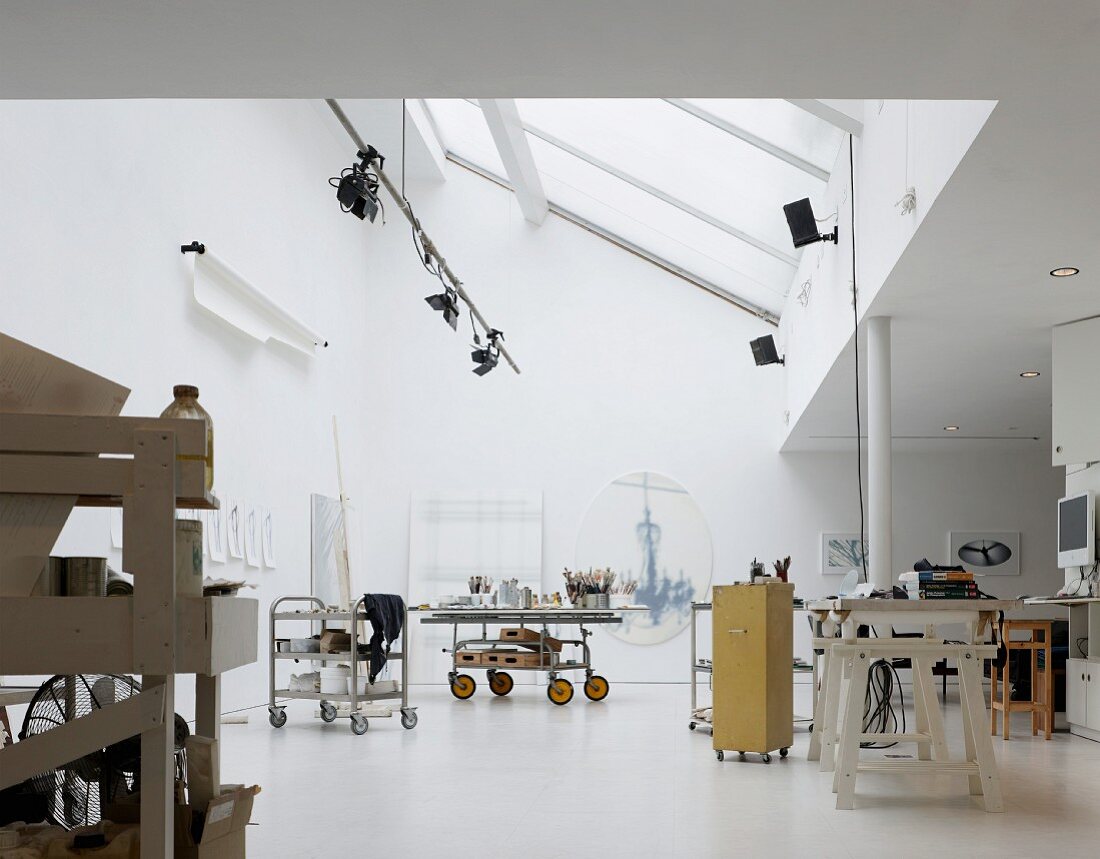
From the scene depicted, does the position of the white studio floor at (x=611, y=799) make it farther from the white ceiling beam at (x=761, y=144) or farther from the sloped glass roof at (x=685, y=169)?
the sloped glass roof at (x=685, y=169)

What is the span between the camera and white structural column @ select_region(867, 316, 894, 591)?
7062 mm

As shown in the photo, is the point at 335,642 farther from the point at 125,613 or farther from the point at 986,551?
the point at 986,551

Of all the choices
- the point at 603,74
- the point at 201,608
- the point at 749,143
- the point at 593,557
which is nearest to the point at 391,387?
the point at 593,557

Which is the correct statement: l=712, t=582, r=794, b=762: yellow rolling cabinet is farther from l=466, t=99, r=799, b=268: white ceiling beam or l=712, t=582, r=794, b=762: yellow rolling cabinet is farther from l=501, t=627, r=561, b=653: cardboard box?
l=466, t=99, r=799, b=268: white ceiling beam

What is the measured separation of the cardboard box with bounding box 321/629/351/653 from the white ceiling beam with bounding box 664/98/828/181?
15.1 ft

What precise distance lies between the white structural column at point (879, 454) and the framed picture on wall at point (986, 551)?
21.1 ft

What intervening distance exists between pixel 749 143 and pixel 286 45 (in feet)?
17.5

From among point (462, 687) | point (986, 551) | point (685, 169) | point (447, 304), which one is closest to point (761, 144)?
point (685, 169)

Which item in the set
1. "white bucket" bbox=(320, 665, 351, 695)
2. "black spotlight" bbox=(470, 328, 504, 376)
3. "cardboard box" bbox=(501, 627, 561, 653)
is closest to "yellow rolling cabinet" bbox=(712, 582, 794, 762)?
"white bucket" bbox=(320, 665, 351, 695)

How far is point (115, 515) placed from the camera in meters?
7.06

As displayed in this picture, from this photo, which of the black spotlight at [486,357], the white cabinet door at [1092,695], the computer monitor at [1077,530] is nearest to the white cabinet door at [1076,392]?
the computer monitor at [1077,530]

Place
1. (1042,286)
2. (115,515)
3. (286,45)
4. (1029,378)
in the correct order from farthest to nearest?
(1029,378) < (115,515) < (1042,286) < (286,45)

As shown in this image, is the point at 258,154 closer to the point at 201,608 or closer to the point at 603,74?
the point at 603,74

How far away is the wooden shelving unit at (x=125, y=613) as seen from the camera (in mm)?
2344
